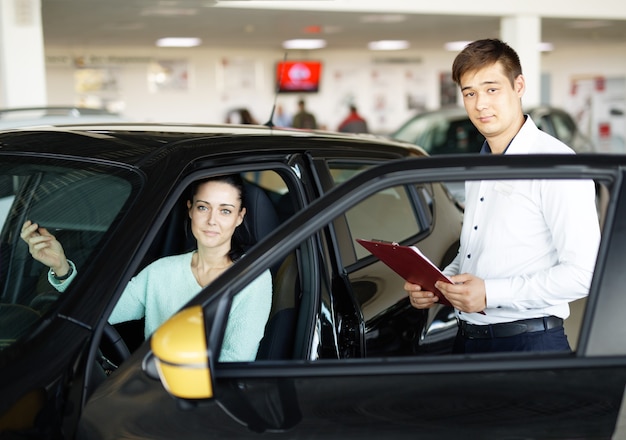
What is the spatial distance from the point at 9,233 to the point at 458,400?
155cm

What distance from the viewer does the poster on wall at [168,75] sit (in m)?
17.1

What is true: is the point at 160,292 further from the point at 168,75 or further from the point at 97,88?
the point at 168,75

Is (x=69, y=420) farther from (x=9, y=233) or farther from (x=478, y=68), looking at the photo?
(x=478, y=68)

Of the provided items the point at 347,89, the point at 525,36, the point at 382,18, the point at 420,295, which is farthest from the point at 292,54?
the point at 420,295

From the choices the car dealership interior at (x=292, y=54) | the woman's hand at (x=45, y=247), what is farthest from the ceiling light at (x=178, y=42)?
the woman's hand at (x=45, y=247)

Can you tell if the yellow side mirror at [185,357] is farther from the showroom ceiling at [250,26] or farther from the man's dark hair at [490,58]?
the showroom ceiling at [250,26]

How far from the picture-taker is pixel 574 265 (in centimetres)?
210

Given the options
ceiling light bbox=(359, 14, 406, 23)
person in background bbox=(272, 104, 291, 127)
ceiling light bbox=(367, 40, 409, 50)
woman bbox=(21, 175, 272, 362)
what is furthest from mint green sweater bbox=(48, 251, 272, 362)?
person in background bbox=(272, 104, 291, 127)

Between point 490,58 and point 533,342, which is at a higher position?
point 490,58

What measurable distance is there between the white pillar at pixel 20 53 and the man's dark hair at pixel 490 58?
7.76m

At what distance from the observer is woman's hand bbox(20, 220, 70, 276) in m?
2.46

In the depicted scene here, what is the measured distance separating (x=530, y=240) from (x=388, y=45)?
1580cm

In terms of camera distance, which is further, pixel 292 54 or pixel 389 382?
pixel 292 54

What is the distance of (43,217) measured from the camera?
260 centimetres
